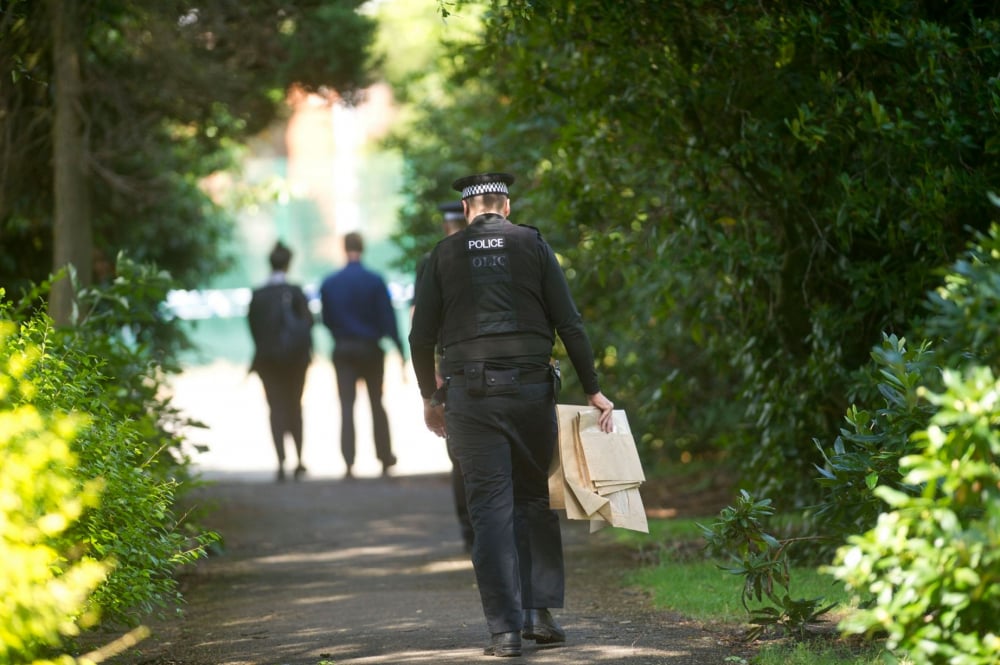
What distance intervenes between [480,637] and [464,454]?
0.90 metres

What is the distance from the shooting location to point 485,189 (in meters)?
6.42

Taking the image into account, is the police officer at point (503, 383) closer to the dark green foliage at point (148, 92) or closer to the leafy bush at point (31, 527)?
the leafy bush at point (31, 527)

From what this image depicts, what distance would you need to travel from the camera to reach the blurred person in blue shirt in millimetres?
14250

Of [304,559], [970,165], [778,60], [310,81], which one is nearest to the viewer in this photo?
[970,165]

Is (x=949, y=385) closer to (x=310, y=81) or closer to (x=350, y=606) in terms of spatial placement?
(x=350, y=606)

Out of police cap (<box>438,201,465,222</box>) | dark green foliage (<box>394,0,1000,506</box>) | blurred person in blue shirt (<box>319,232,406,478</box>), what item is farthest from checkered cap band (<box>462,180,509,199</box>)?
blurred person in blue shirt (<box>319,232,406,478</box>)

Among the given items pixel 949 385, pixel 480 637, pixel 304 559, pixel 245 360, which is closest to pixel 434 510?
pixel 304 559

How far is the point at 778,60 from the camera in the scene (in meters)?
7.55

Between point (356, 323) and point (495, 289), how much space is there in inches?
320

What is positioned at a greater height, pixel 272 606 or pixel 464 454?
pixel 464 454

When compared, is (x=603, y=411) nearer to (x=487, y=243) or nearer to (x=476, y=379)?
(x=476, y=379)

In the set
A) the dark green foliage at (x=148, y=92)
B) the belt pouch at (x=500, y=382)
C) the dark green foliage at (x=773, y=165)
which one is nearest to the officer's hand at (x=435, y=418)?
the belt pouch at (x=500, y=382)

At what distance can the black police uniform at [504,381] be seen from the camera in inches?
244

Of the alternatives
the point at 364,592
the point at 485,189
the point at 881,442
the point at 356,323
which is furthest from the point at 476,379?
the point at 356,323
